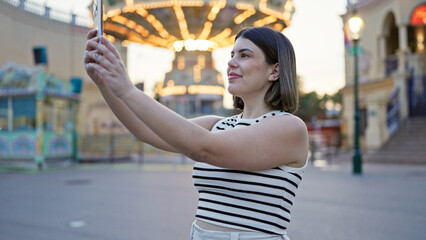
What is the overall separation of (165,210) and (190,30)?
85.1 ft

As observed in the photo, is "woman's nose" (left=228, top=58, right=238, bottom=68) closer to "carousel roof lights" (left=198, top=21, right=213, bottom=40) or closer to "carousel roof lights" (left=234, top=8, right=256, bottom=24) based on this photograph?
"carousel roof lights" (left=234, top=8, right=256, bottom=24)

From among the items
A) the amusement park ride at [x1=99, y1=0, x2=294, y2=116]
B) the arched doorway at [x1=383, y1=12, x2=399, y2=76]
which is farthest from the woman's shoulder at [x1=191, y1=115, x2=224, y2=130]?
the amusement park ride at [x1=99, y1=0, x2=294, y2=116]

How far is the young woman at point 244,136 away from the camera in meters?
1.31

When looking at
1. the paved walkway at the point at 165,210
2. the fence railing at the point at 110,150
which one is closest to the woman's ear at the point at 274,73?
the paved walkway at the point at 165,210

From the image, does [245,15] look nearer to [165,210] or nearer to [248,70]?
[165,210]

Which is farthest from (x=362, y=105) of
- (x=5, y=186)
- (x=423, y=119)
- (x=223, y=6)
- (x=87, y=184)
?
(x=5, y=186)

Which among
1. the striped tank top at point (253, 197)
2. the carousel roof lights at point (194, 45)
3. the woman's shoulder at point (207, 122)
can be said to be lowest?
the striped tank top at point (253, 197)

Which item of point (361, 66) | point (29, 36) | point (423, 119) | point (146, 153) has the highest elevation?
point (29, 36)

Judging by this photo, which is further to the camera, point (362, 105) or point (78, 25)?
point (78, 25)

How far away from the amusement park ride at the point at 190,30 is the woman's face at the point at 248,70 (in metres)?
25.1

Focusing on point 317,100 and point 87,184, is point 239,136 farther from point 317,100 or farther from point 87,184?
point 317,100

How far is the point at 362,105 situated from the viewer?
84.4 feet

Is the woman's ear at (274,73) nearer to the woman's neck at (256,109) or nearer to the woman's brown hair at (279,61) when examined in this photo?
the woman's brown hair at (279,61)

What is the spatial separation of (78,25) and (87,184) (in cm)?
2808
